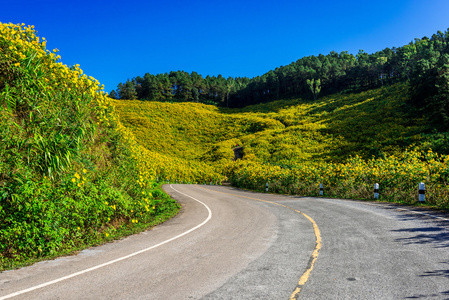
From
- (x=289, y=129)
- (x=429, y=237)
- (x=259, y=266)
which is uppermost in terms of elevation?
(x=289, y=129)

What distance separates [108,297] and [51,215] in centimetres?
331

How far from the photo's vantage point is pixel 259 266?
15.5 ft

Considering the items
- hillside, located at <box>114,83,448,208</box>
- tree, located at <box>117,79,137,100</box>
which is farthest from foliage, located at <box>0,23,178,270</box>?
tree, located at <box>117,79,137,100</box>

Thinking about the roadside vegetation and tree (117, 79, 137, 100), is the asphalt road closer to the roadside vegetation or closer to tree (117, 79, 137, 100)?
the roadside vegetation

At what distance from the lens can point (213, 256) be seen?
5.40 meters

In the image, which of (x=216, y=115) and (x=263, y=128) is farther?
(x=216, y=115)

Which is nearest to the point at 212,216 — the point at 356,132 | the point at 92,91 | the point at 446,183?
the point at 92,91

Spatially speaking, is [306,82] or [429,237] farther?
[306,82]

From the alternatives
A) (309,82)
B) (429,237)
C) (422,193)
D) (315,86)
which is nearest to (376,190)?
(422,193)

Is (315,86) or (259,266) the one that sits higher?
(315,86)

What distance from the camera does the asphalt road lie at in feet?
12.2

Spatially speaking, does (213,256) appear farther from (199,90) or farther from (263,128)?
(199,90)

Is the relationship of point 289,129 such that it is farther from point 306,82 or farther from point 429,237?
point 429,237

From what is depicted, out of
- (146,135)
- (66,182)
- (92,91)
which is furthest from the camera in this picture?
(146,135)
